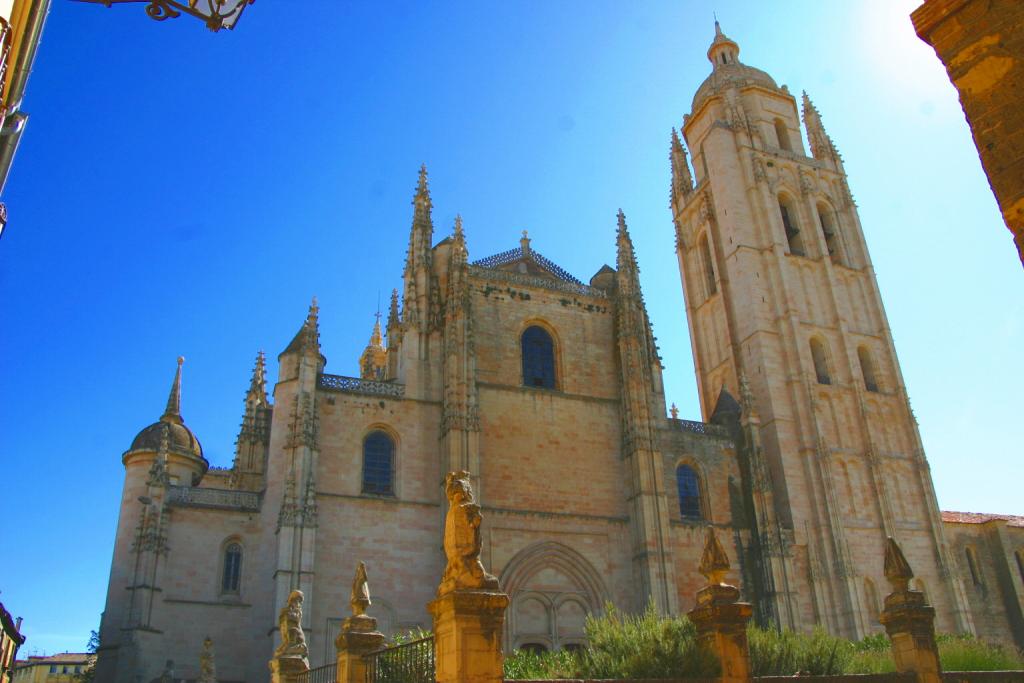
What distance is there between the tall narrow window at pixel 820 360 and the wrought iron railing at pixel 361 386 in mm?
16610

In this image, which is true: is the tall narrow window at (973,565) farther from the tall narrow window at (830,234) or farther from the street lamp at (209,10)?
the street lamp at (209,10)

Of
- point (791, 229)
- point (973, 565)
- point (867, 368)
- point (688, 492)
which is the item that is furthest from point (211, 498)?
point (973, 565)

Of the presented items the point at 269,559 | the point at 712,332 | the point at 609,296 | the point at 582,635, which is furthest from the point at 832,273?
the point at 269,559

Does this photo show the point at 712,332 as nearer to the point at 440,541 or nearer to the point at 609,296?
the point at 609,296

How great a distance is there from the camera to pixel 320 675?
15336 mm

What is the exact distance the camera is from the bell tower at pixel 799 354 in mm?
26656

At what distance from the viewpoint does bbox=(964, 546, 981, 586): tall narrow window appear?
32500 millimetres

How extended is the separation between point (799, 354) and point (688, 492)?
7.67 metres

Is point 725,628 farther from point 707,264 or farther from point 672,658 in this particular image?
point 707,264

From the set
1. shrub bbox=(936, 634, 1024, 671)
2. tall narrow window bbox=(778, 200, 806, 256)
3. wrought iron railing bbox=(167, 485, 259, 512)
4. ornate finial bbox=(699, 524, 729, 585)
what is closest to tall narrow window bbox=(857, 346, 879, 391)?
tall narrow window bbox=(778, 200, 806, 256)

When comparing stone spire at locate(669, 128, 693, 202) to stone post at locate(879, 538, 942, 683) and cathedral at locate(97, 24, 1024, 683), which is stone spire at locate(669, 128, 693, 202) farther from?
stone post at locate(879, 538, 942, 683)

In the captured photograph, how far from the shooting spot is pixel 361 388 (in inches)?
933

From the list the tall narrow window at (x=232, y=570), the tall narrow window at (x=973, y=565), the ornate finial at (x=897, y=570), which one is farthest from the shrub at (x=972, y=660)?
the tall narrow window at (x=973, y=565)

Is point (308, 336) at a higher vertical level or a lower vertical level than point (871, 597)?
higher
